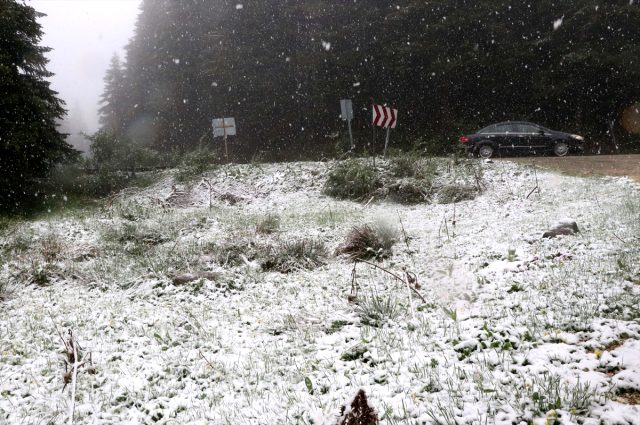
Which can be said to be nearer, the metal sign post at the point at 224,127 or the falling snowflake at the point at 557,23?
the metal sign post at the point at 224,127

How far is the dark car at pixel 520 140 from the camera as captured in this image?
16625 mm

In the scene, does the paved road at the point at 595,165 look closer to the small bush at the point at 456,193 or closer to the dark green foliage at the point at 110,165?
the small bush at the point at 456,193

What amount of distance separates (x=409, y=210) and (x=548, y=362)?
836cm

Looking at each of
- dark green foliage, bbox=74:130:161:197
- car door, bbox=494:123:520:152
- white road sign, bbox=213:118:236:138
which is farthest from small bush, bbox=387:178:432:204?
dark green foliage, bbox=74:130:161:197

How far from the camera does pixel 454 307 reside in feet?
14.7

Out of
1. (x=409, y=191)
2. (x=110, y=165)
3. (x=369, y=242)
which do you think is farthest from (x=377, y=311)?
(x=110, y=165)

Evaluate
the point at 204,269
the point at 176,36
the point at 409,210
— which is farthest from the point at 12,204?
the point at 176,36

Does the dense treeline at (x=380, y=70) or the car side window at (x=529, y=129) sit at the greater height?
the dense treeline at (x=380, y=70)

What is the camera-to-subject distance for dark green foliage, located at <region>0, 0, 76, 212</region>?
48.0ft

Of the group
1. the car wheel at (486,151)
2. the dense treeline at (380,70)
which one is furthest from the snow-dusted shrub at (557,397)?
the dense treeline at (380,70)

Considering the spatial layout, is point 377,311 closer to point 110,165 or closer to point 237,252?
point 237,252

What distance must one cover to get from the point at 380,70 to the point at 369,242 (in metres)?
21.2

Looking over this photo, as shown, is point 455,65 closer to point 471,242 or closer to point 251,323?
point 471,242

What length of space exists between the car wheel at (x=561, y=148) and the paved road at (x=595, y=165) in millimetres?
1637
